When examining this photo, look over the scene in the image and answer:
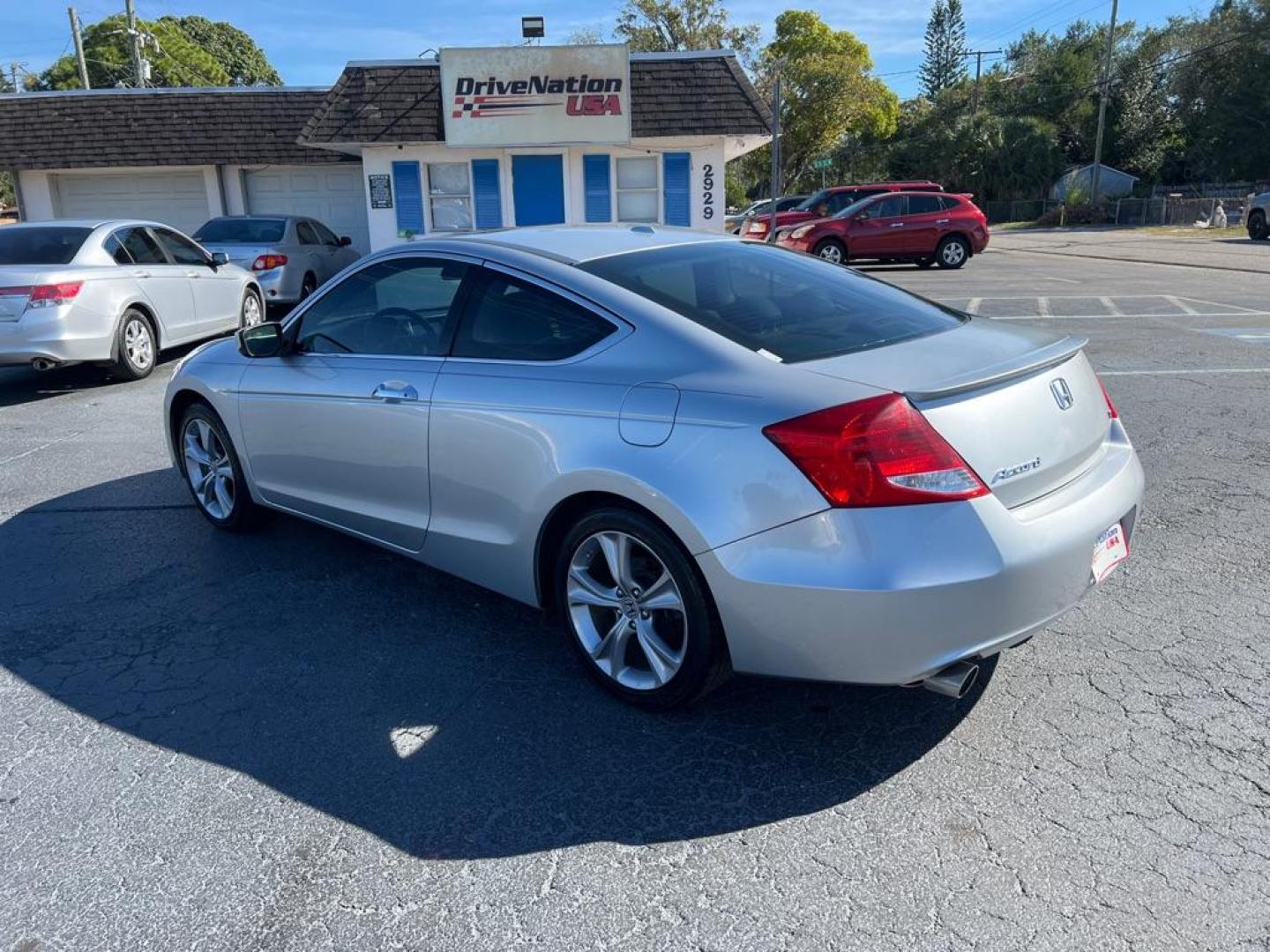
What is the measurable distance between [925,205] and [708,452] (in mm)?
20995

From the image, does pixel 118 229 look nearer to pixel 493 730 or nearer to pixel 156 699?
pixel 156 699

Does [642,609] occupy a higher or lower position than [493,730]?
higher

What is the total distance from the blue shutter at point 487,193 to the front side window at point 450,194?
0.17 m

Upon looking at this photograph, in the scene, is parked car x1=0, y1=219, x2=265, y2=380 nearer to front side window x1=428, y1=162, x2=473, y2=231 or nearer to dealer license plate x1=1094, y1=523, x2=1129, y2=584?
front side window x1=428, y1=162, x2=473, y2=231

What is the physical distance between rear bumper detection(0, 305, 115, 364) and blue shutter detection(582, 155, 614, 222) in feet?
34.8

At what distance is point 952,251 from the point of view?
Answer: 22250 millimetres

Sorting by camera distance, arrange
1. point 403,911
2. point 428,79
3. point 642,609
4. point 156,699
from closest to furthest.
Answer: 1. point 403,911
2. point 642,609
3. point 156,699
4. point 428,79

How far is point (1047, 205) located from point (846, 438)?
5752cm

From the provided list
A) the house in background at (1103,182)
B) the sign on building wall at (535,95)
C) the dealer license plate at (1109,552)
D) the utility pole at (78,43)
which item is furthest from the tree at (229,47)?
the dealer license plate at (1109,552)

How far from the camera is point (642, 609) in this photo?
327cm

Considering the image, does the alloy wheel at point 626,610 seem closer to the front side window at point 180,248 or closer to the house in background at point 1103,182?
the front side window at point 180,248

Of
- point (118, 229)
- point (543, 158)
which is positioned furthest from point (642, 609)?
point (543, 158)

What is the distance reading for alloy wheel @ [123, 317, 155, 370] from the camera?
9406 millimetres

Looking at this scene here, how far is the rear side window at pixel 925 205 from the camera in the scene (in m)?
21.9
